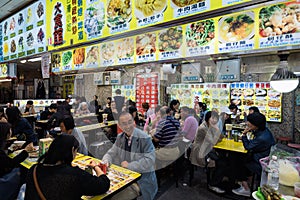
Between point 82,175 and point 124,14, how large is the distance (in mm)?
1691

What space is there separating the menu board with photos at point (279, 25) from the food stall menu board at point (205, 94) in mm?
4905

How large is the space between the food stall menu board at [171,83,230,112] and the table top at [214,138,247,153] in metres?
2.54

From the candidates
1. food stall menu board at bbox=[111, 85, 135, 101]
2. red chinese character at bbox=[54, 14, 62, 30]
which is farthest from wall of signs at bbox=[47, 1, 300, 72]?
food stall menu board at bbox=[111, 85, 135, 101]

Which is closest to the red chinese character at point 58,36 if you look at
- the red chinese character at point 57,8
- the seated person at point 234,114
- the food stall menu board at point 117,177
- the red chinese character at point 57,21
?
the red chinese character at point 57,21

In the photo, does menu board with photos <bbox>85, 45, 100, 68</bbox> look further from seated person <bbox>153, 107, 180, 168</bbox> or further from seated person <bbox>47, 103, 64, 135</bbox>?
seated person <bbox>153, 107, 180, 168</bbox>

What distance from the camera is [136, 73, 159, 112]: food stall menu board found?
22.0ft

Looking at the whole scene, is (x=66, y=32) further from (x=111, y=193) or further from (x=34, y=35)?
(x=111, y=193)

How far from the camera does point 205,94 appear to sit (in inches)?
269

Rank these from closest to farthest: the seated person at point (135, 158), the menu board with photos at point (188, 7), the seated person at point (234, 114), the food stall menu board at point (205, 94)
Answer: the menu board with photos at point (188, 7), the seated person at point (135, 158), the seated person at point (234, 114), the food stall menu board at point (205, 94)

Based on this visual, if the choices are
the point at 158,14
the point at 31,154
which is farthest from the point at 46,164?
the point at 158,14

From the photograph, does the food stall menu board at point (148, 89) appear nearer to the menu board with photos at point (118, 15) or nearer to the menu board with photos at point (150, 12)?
the menu board with photos at point (118, 15)

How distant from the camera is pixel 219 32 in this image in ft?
5.86

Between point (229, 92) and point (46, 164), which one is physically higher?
point (229, 92)

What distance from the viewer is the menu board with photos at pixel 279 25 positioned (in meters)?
1.51
